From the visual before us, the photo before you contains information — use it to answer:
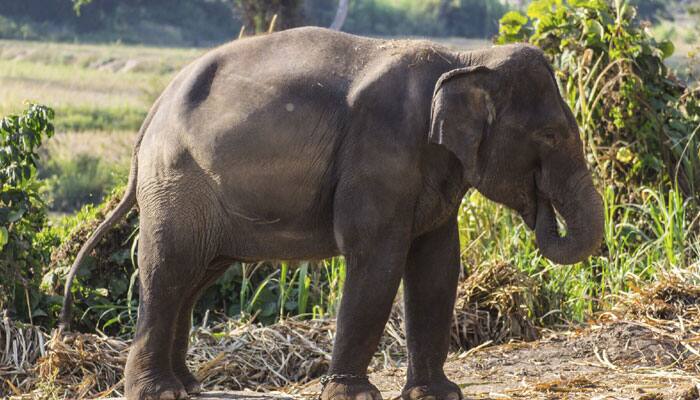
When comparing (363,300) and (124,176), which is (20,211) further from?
(363,300)

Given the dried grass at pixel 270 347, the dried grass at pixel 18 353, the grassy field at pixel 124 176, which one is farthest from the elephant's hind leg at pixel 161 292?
the grassy field at pixel 124 176

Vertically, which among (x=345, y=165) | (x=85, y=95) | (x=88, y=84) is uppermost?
(x=345, y=165)

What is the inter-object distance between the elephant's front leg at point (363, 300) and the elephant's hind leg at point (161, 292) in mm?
677

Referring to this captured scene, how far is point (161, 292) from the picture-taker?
17.2 ft

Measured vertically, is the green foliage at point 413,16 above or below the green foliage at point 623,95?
above

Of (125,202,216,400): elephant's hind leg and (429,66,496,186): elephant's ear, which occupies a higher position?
(429,66,496,186): elephant's ear

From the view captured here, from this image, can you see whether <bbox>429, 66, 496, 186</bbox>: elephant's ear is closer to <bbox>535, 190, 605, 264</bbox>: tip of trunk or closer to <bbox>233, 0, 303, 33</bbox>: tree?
<bbox>535, 190, 605, 264</bbox>: tip of trunk

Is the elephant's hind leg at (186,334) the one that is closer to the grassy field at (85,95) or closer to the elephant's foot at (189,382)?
the elephant's foot at (189,382)

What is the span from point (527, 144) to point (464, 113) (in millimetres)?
332

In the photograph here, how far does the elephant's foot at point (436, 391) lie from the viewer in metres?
5.43

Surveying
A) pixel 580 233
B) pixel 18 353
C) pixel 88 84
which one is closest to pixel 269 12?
pixel 88 84

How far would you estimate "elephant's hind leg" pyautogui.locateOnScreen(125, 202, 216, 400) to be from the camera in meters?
5.19

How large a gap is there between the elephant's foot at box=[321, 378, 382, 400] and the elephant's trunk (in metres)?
0.93

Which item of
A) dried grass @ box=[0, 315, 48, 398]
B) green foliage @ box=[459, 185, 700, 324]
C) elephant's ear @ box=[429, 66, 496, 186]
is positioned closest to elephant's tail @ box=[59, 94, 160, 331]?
dried grass @ box=[0, 315, 48, 398]
